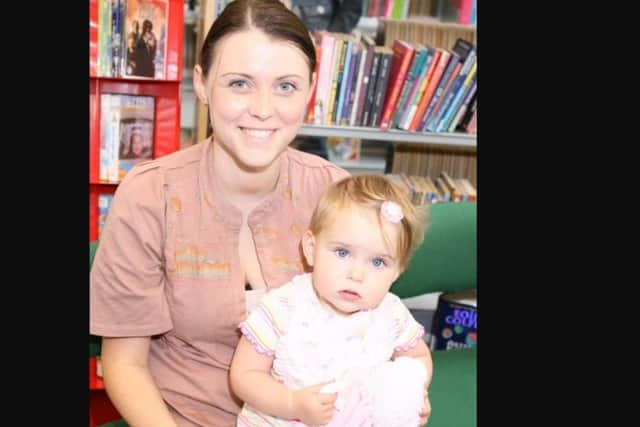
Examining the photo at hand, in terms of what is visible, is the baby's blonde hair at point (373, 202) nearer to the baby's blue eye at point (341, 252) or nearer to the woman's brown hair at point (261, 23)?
the baby's blue eye at point (341, 252)

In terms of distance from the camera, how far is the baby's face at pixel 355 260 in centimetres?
134

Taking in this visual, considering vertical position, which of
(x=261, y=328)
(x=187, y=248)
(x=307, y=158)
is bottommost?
(x=261, y=328)

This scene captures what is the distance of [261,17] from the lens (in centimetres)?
142

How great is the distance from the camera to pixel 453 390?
75.5 inches

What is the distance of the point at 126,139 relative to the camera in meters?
2.52

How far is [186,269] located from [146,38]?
1167mm

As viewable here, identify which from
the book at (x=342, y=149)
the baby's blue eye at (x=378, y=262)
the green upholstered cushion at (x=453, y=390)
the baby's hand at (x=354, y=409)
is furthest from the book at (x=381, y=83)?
the baby's hand at (x=354, y=409)
